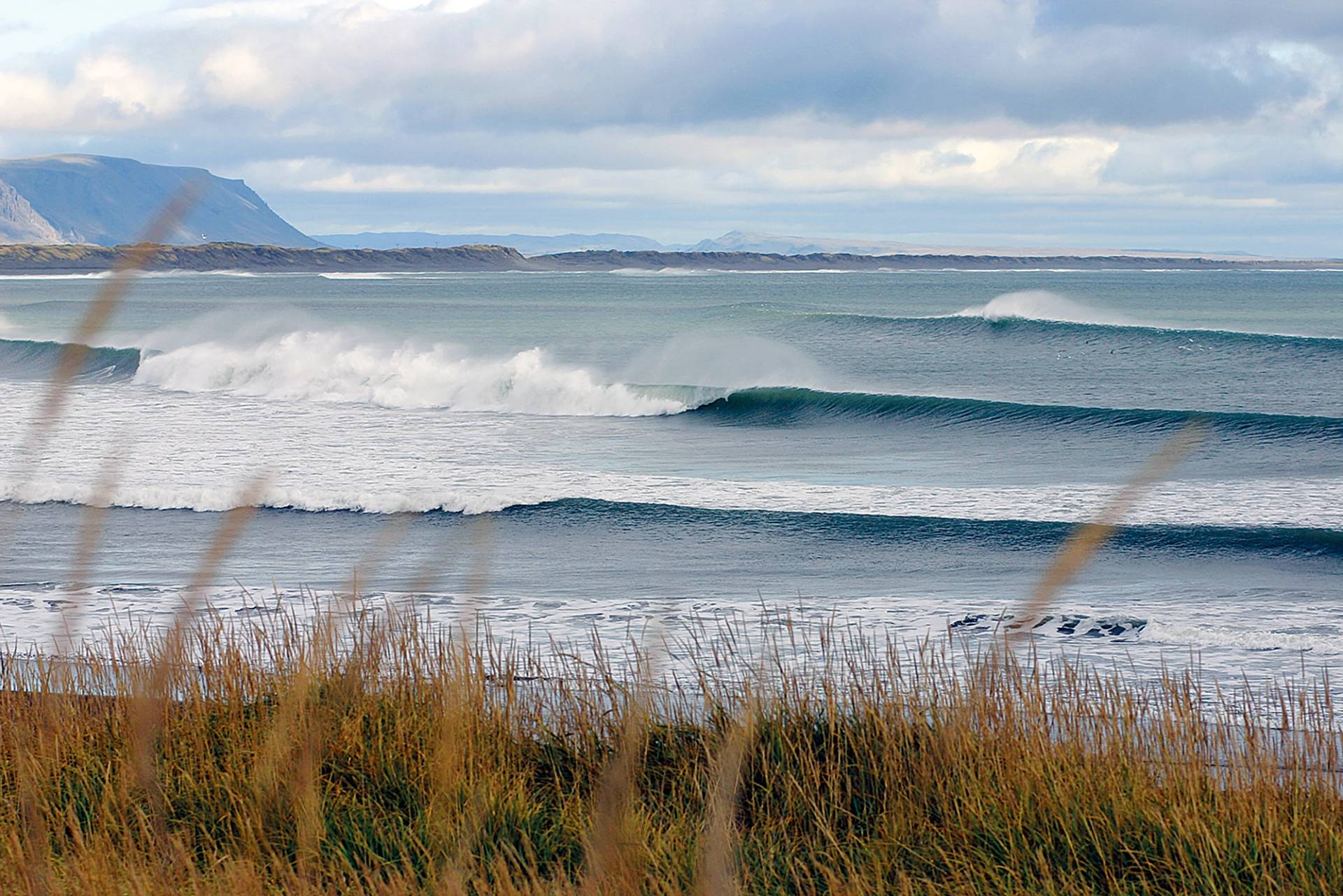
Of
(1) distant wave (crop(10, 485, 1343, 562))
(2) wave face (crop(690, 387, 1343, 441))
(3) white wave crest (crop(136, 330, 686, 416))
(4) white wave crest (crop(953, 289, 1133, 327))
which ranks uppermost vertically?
(4) white wave crest (crop(953, 289, 1133, 327))

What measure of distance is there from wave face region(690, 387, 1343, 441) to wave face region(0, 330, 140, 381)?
55.0ft

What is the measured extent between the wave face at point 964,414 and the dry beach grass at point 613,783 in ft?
56.6

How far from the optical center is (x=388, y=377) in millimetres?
28891

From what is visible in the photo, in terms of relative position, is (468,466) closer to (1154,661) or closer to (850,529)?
(850,529)

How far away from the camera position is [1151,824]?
393 centimetres

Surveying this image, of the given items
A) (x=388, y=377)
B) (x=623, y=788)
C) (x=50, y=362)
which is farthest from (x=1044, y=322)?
(x=623, y=788)

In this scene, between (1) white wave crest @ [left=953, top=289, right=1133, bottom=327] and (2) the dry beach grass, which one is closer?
(2) the dry beach grass

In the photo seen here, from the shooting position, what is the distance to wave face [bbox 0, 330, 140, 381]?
33.6 metres

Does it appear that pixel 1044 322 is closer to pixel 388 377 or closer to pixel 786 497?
pixel 388 377

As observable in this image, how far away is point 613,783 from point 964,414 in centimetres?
2050

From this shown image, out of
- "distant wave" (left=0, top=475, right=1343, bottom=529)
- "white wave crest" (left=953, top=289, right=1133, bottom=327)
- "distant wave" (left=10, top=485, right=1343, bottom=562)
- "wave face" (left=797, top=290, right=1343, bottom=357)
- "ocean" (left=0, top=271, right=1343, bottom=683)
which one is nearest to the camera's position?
"ocean" (left=0, top=271, right=1343, bottom=683)

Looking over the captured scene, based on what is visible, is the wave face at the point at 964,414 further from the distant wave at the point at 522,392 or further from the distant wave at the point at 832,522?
the distant wave at the point at 832,522

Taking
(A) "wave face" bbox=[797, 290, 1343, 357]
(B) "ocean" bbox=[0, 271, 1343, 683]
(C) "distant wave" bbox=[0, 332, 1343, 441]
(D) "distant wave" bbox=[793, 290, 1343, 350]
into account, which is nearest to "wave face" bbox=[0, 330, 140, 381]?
(C) "distant wave" bbox=[0, 332, 1343, 441]

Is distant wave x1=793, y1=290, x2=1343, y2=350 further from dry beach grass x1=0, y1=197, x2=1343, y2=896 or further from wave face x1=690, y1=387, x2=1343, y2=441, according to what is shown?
dry beach grass x1=0, y1=197, x2=1343, y2=896
